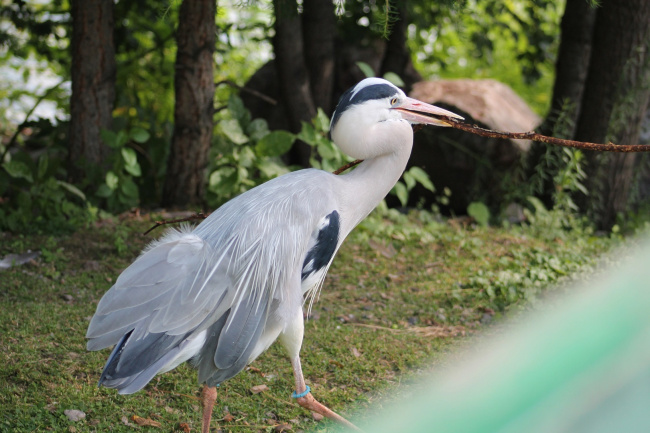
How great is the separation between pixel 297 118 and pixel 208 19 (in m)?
1.60

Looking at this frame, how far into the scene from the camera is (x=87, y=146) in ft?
21.1

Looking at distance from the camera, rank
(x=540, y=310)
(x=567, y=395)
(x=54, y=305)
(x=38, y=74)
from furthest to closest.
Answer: (x=38, y=74)
(x=540, y=310)
(x=54, y=305)
(x=567, y=395)

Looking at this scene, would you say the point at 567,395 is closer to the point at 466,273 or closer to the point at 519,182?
the point at 466,273

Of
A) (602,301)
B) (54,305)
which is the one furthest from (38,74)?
(602,301)

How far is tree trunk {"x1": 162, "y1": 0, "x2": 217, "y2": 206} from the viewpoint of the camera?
242 inches

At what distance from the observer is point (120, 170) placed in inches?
246

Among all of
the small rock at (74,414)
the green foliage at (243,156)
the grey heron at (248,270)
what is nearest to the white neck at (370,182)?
the grey heron at (248,270)

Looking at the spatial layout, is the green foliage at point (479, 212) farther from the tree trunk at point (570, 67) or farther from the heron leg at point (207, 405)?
the heron leg at point (207, 405)

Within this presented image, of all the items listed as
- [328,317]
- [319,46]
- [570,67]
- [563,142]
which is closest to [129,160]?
[328,317]

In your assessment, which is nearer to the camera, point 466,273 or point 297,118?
point 466,273

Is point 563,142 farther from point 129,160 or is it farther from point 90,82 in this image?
point 90,82

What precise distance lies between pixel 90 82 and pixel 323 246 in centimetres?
372

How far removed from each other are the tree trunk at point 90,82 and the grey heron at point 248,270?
331cm

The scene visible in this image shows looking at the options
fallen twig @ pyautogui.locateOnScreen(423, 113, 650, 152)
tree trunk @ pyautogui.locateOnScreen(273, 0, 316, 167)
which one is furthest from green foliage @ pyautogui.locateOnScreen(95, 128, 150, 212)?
fallen twig @ pyautogui.locateOnScreen(423, 113, 650, 152)
